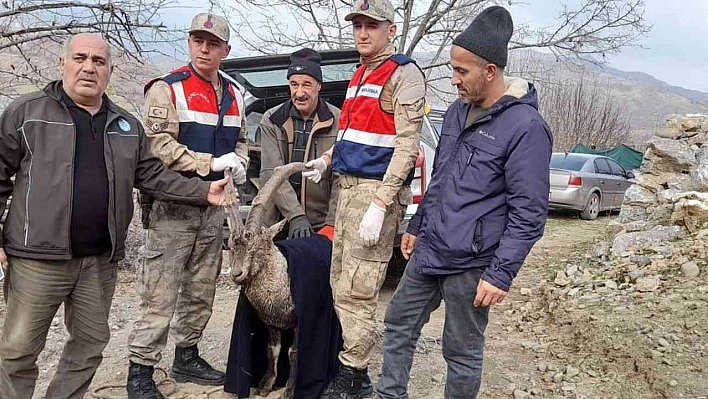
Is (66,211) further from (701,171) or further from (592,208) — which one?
(592,208)

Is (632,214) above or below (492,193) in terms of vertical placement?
below

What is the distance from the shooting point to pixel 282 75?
18.7 feet

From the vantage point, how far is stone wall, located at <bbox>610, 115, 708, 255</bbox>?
7.14 m

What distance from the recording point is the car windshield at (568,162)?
51.7ft

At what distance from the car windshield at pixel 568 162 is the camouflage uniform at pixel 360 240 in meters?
12.9

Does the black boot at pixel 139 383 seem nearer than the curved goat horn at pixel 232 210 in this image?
No

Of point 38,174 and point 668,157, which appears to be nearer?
point 38,174

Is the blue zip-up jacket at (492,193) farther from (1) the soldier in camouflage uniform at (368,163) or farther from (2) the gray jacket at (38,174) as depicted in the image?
(2) the gray jacket at (38,174)

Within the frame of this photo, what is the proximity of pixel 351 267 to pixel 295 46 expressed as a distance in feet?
33.6

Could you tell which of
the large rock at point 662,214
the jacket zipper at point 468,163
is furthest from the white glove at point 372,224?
the large rock at point 662,214

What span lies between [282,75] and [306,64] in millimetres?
1533

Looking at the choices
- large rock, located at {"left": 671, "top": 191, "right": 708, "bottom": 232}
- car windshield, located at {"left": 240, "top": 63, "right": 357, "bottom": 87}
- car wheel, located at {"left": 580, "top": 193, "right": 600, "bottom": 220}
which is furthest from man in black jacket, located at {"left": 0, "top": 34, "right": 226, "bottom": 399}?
car wheel, located at {"left": 580, "top": 193, "right": 600, "bottom": 220}

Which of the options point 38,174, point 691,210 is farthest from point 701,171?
point 38,174

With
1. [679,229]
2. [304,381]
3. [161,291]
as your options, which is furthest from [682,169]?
[161,291]
